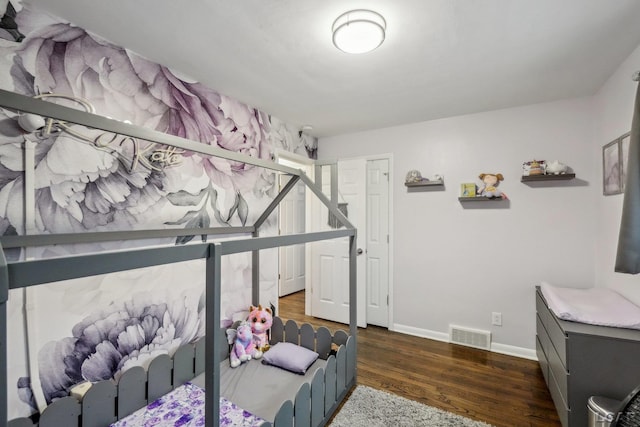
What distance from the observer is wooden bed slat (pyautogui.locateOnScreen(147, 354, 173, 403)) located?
1747 millimetres

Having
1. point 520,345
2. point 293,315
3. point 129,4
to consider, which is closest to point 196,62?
point 129,4

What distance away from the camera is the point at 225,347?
7.44 feet

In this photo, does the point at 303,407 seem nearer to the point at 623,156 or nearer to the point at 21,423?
the point at 21,423

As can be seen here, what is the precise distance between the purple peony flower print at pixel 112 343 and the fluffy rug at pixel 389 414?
1258 mm

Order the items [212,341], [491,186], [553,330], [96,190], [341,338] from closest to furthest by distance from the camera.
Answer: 1. [212,341]
2. [96,190]
3. [553,330]
4. [341,338]
5. [491,186]

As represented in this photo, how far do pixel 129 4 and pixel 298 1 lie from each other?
831 millimetres

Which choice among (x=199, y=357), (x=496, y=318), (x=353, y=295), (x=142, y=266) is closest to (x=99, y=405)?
(x=199, y=357)

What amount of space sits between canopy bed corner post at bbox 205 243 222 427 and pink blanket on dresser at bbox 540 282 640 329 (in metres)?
1.96

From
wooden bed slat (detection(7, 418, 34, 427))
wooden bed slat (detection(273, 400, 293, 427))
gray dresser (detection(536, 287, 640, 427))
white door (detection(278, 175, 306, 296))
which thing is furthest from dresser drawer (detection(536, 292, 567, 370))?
white door (detection(278, 175, 306, 296))

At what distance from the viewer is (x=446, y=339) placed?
298 cm

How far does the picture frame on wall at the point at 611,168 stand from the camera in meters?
1.97

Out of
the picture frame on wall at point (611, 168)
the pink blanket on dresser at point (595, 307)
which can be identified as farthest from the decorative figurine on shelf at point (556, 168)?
the pink blanket on dresser at point (595, 307)

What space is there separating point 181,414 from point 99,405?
420 millimetres

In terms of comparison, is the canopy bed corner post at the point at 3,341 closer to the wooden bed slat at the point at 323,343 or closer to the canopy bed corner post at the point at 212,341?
the canopy bed corner post at the point at 212,341
